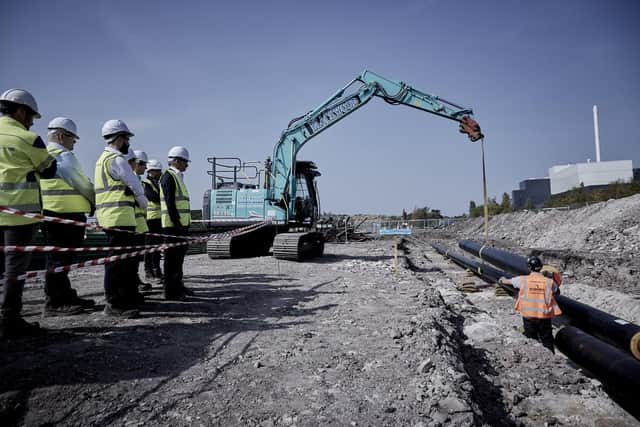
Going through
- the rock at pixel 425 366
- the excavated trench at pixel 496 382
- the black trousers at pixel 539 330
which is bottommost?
the excavated trench at pixel 496 382

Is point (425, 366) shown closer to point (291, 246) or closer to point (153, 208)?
point (153, 208)

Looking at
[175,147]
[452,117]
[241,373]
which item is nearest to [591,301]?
[452,117]

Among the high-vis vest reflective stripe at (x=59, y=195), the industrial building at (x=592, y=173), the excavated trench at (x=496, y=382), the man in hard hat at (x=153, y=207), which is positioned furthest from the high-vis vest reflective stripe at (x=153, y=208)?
the industrial building at (x=592, y=173)

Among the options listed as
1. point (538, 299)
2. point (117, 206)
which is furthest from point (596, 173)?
point (117, 206)

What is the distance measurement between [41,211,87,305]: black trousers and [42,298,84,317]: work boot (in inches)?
1.3

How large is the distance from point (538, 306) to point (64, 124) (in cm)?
635

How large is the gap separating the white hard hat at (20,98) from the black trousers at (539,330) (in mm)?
6170

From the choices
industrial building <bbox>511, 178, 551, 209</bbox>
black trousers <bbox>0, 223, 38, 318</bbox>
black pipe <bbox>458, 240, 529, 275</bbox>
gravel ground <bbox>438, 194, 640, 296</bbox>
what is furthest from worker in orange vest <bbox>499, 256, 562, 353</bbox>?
industrial building <bbox>511, 178, 551, 209</bbox>

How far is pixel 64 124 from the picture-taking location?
4.34 meters

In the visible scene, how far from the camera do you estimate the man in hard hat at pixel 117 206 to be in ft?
13.0

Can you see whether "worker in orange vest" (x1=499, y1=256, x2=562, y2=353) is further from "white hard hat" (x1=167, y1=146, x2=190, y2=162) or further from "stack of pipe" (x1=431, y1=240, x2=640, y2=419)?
"white hard hat" (x1=167, y1=146, x2=190, y2=162)

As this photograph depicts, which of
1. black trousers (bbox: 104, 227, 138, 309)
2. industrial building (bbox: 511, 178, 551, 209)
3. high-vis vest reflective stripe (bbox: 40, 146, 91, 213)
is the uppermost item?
industrial building (bbox: 511, 178, 551, 209)

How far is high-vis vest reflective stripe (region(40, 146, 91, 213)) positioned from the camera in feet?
13.4

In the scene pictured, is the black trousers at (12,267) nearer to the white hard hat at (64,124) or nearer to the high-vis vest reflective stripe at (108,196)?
the high-vis vest reflective stripe at (108,196)
